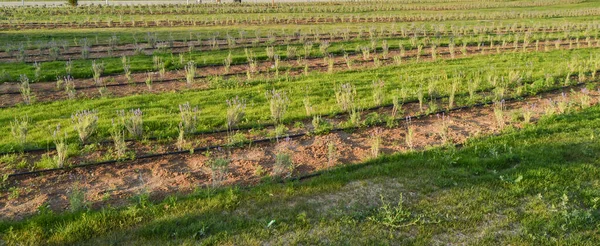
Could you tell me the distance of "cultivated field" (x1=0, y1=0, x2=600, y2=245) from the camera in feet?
15.8

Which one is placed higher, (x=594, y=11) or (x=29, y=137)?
(x=594, y=11)

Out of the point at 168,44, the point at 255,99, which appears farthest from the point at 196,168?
the point at 168,44

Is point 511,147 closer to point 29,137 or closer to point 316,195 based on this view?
point 316,195

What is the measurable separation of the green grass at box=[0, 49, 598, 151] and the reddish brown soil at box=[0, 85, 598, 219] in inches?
46.8

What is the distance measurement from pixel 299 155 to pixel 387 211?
2346 mm

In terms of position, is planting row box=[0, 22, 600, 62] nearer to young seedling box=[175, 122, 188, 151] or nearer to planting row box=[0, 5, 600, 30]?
planting row box=[0, 5, 600, 30]

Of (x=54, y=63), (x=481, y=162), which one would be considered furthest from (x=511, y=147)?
(x=54, y=63)

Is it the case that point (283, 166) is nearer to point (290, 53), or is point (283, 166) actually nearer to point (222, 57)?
point (290, 53)

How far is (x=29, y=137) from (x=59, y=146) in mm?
1750

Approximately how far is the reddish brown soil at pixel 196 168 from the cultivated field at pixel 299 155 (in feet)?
0.11

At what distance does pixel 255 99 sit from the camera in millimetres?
10117

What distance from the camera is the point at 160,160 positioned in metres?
6.89

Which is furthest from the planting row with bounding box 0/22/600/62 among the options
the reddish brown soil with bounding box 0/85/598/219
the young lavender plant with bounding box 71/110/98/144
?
the reddish brown soil with bounding box 0/85/598/219

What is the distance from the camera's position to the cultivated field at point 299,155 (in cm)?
482
